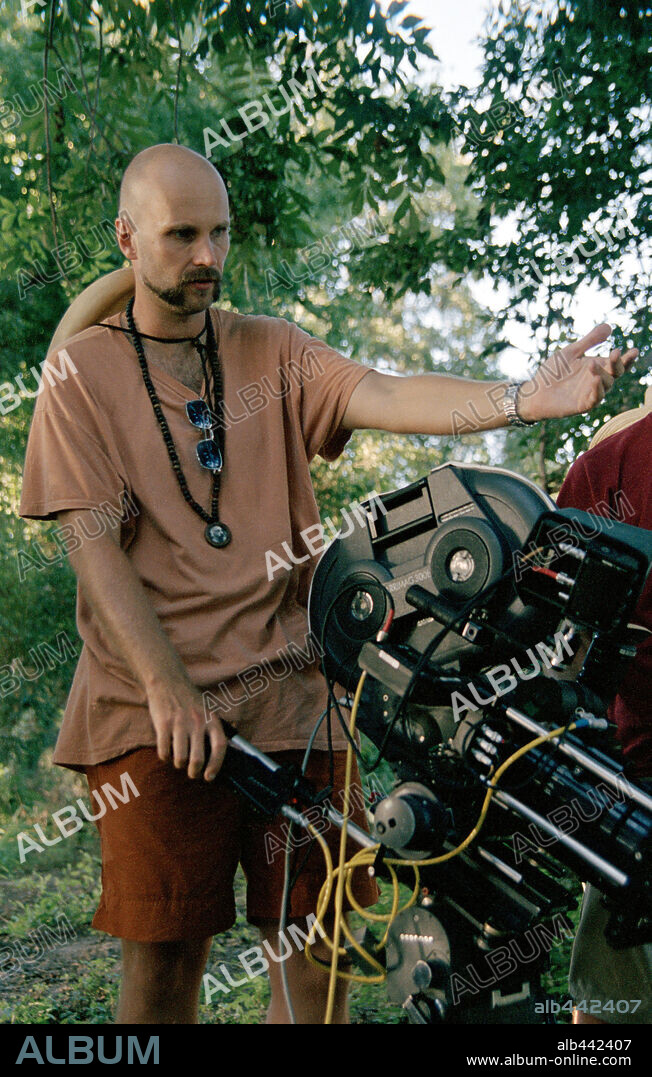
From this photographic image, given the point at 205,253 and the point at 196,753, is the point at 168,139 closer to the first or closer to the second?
the point at 205,253

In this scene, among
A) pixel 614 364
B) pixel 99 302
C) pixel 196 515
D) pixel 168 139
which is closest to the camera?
pixel 614 364

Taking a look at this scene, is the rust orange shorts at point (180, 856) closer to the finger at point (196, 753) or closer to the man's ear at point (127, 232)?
the finger at point (196, 753)

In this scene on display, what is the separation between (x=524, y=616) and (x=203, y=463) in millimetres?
839

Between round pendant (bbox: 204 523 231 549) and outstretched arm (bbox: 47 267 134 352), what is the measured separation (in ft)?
1.95

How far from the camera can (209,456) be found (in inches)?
80.8

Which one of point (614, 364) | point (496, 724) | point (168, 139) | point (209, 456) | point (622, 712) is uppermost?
point (168, 139)

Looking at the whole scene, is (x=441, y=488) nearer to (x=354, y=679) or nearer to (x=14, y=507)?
(x=354, y=679)

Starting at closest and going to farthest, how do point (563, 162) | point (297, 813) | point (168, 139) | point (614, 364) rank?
point (614, 364) < point (297, 813) < point (563, 162) < point (168, 139)

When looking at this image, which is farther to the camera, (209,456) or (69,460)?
(209,456)

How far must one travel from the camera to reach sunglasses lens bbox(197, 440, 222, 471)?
2.05m

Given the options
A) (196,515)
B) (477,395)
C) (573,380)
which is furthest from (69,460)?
(573,380)

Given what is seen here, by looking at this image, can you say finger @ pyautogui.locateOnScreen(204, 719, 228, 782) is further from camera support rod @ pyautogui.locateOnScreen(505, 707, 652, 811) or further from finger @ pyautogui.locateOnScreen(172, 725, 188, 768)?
camera support rod @ pyautogui.locateOnScreen(505, 707, 652, 811)

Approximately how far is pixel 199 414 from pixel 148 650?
557 mm

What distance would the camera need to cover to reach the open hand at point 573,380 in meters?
1.51
